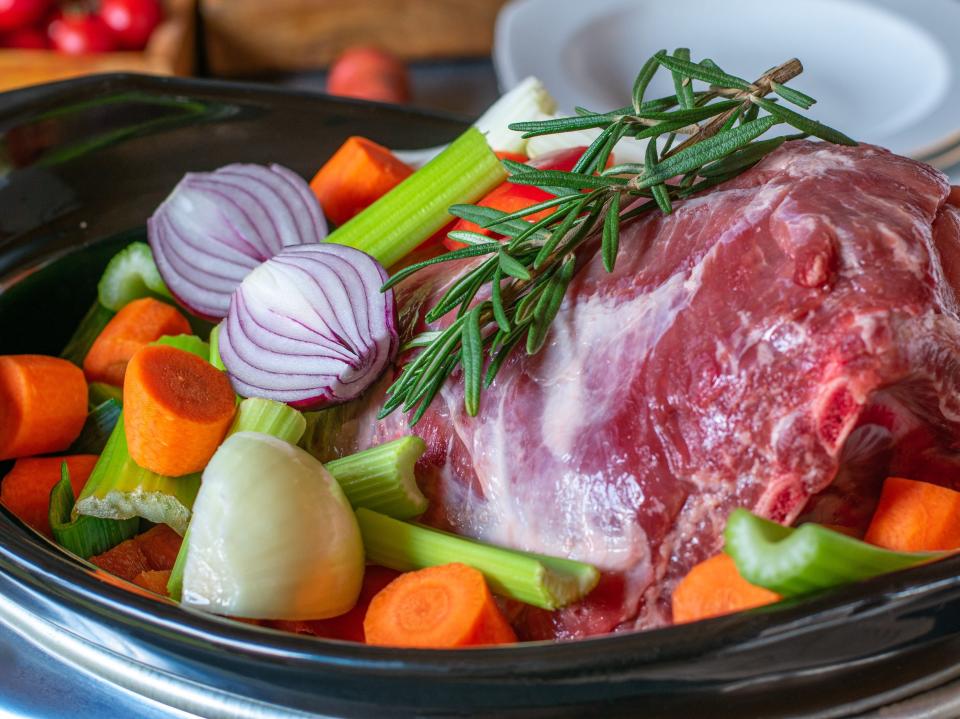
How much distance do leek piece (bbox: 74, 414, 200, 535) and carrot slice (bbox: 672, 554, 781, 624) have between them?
0.60 metres

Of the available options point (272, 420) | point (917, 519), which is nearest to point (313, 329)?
point (272, 420)

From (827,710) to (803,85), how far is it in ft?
7.96

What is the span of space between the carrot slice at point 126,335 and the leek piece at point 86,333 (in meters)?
0.07

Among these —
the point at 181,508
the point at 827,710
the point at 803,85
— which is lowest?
the point at 827,710

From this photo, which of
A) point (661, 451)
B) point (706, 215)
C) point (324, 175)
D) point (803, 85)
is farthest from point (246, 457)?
point (803, 85)

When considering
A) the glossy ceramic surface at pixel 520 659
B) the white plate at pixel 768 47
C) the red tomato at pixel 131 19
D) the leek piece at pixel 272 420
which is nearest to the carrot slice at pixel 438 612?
the glossy ceramic surface at pixel 520 659

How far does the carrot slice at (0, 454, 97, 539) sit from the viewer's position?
52.6 inches

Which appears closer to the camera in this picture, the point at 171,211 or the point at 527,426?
the point at 527,426

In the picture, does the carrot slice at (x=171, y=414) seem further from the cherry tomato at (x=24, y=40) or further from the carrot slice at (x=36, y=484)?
the cherry tomato at (x=24, y=40)

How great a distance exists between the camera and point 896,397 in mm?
1038

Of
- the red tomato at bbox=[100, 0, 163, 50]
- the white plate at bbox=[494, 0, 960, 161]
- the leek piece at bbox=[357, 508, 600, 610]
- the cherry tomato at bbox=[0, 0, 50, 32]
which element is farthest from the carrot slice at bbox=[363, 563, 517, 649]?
the cherry tomato at bbox=[0, 0, 50, 32]

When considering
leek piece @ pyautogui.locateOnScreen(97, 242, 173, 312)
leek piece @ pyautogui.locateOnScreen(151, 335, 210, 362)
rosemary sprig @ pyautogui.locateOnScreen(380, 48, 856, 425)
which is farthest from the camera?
leek piece @ pyautogui.locateOnScreen(97, 242, 173, 312)

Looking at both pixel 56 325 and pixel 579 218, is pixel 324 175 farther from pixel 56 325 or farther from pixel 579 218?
pixel 579 218

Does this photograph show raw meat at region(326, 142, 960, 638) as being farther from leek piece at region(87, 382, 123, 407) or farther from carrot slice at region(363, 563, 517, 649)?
leek piece at region(87, 382, 123, 407)
